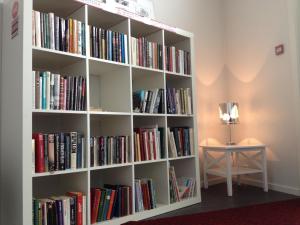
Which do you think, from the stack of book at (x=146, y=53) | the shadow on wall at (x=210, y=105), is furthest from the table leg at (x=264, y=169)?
the stack of book at (x=146, y=53)

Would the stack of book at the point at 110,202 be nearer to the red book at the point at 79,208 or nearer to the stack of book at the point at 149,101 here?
the red book at the point at 79,208

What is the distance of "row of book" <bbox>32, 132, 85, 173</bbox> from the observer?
5.94 feet

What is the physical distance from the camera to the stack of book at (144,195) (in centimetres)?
235

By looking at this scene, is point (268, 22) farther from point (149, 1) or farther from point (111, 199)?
point (111, 199)

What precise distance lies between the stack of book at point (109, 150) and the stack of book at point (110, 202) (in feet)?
0.69

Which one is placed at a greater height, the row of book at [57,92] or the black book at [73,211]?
the row of book at [57,92]

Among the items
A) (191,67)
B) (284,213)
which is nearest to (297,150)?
(284,213)

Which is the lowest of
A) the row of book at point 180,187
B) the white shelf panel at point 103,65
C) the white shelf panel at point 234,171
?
the row of book at point 180,187

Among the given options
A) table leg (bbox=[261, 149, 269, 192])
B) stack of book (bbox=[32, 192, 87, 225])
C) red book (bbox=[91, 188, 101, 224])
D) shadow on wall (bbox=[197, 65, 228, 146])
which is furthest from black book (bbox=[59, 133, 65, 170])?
table leg (bbox=[261, 149, 269, 192])

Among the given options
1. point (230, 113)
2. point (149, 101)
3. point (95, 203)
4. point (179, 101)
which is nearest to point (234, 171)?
point (230, 113)

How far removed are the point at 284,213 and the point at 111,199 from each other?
138 cm

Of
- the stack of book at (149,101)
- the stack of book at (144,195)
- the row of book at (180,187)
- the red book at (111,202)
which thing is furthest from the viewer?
the row of book at (180,187)

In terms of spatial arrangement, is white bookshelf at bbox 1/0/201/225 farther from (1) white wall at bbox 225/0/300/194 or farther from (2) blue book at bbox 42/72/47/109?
(1) white wall at bbox 225/0/300/194

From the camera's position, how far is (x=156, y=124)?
8.77 feet
